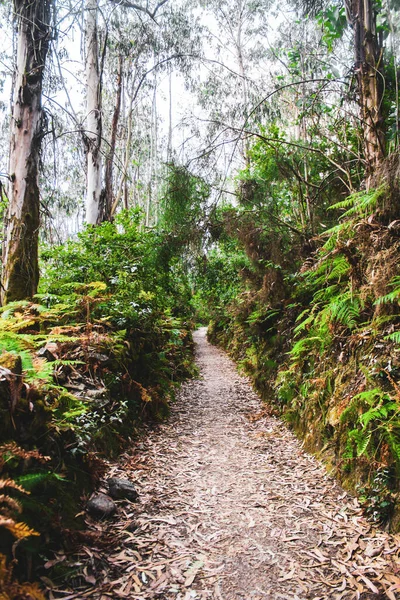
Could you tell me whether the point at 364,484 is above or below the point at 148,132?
below

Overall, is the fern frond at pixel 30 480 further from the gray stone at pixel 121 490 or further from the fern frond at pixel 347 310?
the fern frond at pixel 347 310

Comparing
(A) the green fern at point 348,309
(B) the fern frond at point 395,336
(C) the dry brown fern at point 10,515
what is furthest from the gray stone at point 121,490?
(A) the green fern at point 348,309

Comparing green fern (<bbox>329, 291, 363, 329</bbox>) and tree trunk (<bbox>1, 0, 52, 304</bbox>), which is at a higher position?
tree trunk (<bbox>1, 0, 52, 304</bbox>)

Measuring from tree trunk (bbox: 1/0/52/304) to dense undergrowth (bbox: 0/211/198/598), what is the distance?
0.45 m

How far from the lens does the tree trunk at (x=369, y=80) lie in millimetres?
4555

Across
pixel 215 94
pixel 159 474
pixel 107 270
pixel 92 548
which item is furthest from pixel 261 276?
pixel 215 94

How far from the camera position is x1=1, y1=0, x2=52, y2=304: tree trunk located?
182 inches

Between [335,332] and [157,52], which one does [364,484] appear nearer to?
[335,332]

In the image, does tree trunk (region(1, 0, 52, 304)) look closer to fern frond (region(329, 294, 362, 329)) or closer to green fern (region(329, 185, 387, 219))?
fern frond (region(329, 294, 362, 329))

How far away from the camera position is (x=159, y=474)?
3598 mm

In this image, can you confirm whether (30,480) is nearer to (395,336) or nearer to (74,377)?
(74,377)

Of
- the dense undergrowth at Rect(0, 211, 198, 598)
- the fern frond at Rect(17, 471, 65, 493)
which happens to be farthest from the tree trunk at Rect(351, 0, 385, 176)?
the fern frond at Rect(17, 471, 65, 493)

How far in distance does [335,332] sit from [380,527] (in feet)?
6.51

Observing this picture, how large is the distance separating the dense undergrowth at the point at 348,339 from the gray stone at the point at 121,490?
71.9 inches
